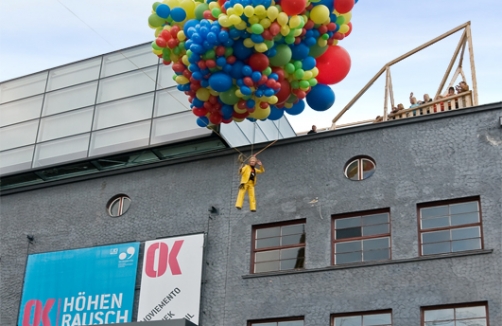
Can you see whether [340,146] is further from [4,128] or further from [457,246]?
[4,128]

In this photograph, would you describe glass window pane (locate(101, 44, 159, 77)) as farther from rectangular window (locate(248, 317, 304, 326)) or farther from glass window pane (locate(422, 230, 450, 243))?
glass window pane (locate(422, 230, 450, 243))

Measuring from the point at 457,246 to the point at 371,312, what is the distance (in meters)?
2.40

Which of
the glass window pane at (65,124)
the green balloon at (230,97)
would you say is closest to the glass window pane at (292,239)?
the green balloon at (230,97)

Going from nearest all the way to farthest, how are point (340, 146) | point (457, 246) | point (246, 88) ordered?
point (246, 88), point (457, 246), point (340, 146)

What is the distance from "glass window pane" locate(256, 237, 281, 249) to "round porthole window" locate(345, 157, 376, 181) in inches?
92.1

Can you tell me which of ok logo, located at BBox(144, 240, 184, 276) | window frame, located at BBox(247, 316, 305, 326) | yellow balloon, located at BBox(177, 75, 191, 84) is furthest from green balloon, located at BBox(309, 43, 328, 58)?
ok logo, located at BBox(144, 240, 184, 276)

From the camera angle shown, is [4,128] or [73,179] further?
[4,128]

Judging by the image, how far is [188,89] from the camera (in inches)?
745

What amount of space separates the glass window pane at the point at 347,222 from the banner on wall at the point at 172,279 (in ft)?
11.4

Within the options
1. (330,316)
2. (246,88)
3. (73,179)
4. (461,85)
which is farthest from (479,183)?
(73,179)

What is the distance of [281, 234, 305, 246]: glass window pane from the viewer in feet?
69.8

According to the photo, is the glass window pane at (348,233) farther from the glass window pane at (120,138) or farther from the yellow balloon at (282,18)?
the glass window pane at (120,138)

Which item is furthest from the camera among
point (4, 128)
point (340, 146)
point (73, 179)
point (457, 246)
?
point (4, 128)

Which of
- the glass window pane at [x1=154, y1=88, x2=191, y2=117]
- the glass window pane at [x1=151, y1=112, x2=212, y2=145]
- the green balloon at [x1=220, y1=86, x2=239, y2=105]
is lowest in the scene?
the green balloon at [x1=220, y1=86, x2=239, y2=105]
